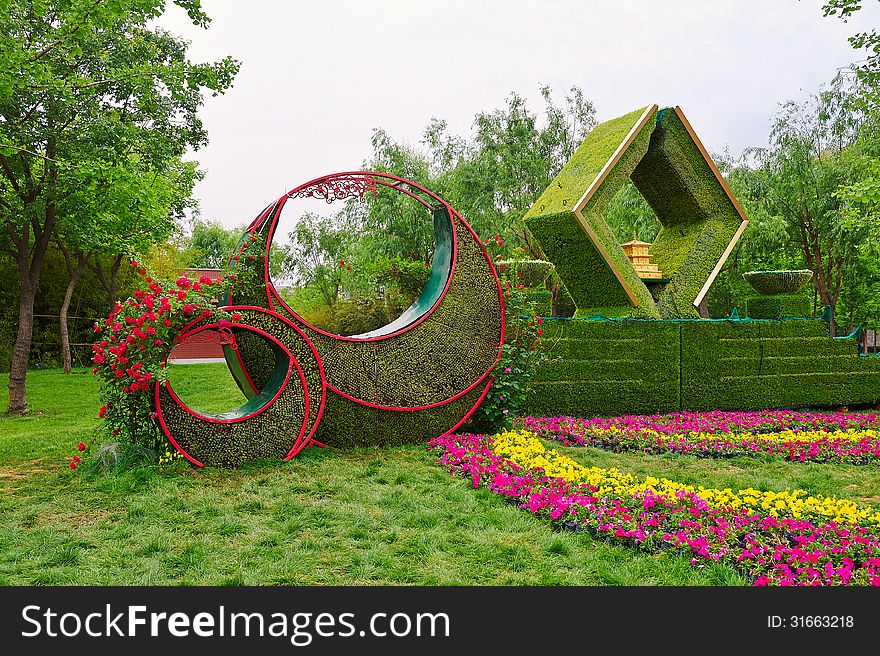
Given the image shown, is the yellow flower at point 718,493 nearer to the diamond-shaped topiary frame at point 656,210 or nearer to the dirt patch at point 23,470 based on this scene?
the dirt patch at point 23,470

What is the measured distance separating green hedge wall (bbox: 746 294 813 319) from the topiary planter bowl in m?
0.12

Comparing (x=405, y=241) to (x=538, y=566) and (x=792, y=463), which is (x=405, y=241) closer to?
(x=792, y=463)

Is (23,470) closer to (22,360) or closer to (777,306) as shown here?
(22,360)

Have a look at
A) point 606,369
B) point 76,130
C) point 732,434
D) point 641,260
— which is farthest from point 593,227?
point 76,130

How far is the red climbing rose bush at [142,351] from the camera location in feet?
19.0

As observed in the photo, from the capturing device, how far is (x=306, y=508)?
504 centimetres

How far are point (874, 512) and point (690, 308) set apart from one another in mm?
6699

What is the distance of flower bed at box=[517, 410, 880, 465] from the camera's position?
7.50 m

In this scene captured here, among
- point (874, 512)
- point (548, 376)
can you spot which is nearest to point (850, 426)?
point (548, 376)

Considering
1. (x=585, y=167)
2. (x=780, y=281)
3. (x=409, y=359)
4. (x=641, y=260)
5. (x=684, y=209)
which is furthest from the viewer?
(x=684, y=209)

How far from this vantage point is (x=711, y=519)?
4.57 meters

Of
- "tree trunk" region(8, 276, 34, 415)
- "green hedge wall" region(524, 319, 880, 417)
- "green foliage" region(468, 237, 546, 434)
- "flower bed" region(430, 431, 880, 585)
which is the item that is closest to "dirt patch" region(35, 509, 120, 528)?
"flower bed" region(430, 431, 880, 585)

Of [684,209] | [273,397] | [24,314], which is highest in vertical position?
[684,209]

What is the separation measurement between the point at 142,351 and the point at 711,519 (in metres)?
4.60
